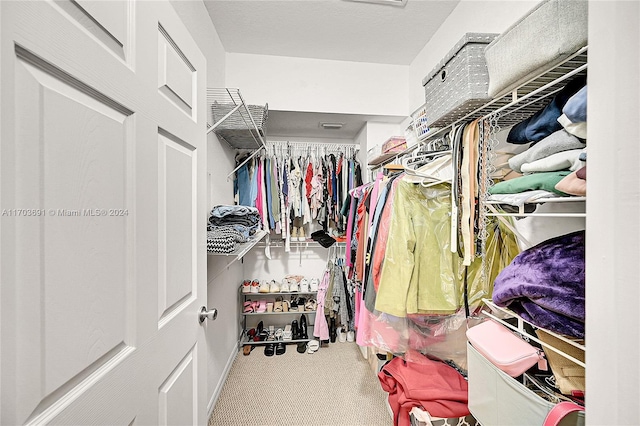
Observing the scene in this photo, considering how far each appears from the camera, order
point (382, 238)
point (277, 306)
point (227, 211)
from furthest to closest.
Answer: point (277, 306) → point (227, 211) → point (382, 238)

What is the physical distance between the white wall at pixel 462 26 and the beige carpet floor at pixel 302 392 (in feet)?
7.39

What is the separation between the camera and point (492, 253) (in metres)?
1.15

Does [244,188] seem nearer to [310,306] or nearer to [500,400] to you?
[310,306]

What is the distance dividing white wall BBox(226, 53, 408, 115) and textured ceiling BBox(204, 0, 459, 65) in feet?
0.23

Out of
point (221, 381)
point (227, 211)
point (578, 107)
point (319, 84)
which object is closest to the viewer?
point (578, 107)

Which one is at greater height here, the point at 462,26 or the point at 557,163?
the point at 462,26

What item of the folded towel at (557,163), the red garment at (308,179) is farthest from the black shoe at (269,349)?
the folded towel at (557,163)

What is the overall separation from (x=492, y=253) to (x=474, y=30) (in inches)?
49.8

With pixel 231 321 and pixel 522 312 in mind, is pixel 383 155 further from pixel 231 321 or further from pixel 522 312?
pixel 231 321

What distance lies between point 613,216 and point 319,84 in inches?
82.4

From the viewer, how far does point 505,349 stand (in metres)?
0.78

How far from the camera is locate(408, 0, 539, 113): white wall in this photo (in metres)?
1.20

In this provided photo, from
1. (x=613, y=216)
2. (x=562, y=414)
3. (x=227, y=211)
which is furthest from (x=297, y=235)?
(x=613, y=216)

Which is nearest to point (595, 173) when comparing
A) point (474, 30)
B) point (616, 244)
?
point (616, 244)
